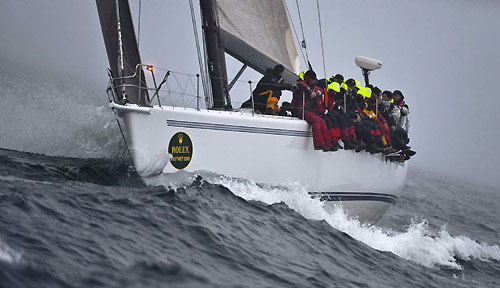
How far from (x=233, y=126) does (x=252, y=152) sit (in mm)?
447

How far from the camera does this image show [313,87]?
8.94 m

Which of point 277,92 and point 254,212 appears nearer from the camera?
point 254,212

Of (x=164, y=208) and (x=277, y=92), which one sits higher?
(x=277, y=92)

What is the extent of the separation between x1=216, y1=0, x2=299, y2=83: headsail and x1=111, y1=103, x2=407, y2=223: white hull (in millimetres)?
1737

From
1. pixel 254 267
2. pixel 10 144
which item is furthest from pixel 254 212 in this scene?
pixel 10 144

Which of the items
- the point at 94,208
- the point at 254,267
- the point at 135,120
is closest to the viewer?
the point at 254,267

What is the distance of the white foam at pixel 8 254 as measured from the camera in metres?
3.64

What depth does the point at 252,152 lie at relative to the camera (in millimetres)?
7848

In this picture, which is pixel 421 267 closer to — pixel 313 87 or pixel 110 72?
pixel 313 87

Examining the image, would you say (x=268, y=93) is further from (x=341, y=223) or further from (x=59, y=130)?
(x=59, y=130)

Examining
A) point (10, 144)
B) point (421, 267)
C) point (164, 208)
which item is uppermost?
point (10, 144)

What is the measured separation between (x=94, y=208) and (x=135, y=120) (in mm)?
1678

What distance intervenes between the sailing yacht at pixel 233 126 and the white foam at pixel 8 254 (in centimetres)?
302

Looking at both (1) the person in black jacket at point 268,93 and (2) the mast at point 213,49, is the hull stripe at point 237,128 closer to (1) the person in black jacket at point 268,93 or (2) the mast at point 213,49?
(1) the person in black jacket at point 268,93
